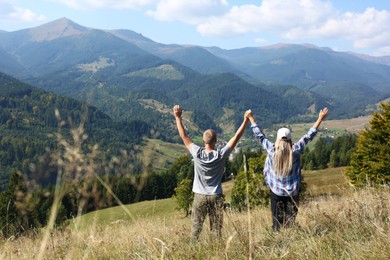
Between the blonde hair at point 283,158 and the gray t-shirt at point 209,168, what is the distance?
0.82m

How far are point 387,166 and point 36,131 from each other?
198 m

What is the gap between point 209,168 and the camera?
5.89 metres

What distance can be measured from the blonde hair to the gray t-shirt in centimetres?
82

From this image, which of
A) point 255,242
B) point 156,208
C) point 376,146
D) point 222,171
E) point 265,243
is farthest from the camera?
point 156,208

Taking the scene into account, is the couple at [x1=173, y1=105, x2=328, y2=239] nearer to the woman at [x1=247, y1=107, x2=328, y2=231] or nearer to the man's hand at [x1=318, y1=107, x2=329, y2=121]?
the woman at [x1=247, y1=107, x2=328, y2=231]

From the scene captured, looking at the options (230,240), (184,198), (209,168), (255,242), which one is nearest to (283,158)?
(209,168)

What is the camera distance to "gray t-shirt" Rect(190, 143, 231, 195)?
19.2 feet

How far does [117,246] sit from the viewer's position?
4344mm

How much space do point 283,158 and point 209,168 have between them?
4.15 ft

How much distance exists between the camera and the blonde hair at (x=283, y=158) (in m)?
5.65

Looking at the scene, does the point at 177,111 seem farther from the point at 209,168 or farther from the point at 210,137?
the point at 209,168

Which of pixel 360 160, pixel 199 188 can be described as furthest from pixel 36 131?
pixel 199 188

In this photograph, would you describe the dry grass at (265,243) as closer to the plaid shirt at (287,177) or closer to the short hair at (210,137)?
the plaid shirt at (287,177)

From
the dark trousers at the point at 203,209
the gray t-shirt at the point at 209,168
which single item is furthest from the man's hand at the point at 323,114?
the dark trousers at the point at 203,209
